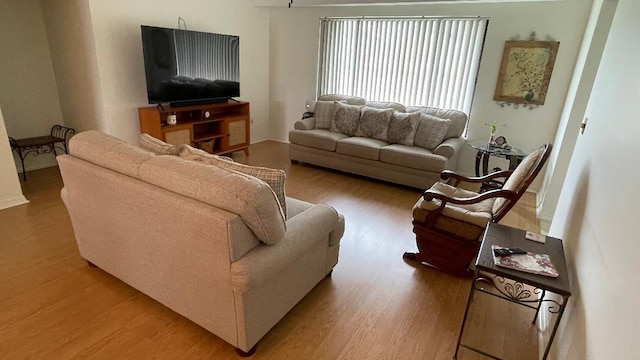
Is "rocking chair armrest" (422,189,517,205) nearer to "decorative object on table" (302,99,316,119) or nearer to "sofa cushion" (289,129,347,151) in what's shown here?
"sofa cushion" (289,129,347,151)

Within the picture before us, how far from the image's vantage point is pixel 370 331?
1.89 meters

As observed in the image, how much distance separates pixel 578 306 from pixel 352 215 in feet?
6.90

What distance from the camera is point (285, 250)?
1.65m

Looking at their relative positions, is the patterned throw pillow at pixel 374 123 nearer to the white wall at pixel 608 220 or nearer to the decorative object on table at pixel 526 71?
the decorative object on table at pixel 526 71

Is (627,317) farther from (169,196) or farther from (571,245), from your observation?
(169,196)

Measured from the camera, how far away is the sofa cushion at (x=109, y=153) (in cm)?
176

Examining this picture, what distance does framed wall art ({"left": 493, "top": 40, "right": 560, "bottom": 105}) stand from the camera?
385 centimetres

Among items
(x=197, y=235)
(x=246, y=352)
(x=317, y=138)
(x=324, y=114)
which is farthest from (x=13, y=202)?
(x=324, y=114)

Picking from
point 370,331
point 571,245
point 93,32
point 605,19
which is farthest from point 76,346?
point 605,19

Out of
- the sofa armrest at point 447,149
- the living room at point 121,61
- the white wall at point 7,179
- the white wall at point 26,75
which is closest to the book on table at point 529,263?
the living room at point 121,61

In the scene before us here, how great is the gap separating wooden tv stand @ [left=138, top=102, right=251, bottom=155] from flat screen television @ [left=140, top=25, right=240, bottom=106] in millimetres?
126

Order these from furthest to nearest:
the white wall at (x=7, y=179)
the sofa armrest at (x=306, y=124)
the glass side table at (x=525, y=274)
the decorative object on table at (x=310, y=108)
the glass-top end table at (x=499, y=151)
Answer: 1. the decorative object on table at (x=310, y=108)
2. the sofa armrest at (x=306, y=124)
3. the glass-top end table at (x=499, y=151)
4. the white wall at (x=7, y=179)
5. the glass side table at (x=525, y=274)

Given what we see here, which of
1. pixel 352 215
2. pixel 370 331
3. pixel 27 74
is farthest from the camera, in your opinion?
pixel 27 74

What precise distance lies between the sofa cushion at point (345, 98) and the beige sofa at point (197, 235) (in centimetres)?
322
